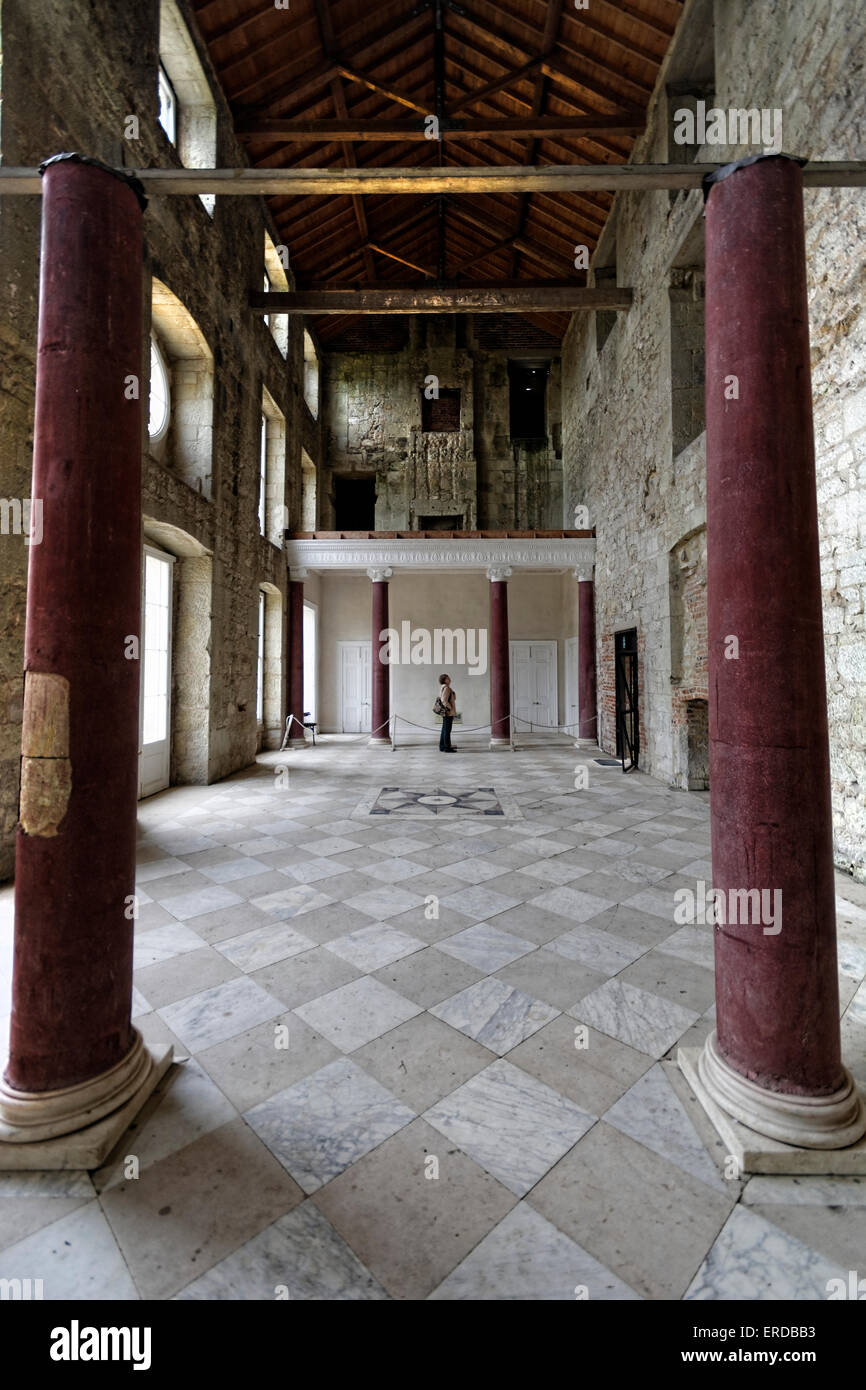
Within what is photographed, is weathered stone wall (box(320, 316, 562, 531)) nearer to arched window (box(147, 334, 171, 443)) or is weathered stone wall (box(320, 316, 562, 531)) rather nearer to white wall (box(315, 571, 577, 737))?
white wall (box(315, 571, 577, 737))

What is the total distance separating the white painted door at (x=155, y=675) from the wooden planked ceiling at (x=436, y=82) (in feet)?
21.4

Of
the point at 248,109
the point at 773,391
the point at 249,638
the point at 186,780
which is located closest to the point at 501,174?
the point at 773,391

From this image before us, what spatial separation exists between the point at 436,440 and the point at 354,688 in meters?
→ 6.65

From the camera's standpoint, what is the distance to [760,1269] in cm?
135

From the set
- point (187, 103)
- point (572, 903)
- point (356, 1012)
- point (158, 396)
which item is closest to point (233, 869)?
point (356, 1012)

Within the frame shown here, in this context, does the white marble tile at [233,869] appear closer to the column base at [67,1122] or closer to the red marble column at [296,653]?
the column base at [67,1122]

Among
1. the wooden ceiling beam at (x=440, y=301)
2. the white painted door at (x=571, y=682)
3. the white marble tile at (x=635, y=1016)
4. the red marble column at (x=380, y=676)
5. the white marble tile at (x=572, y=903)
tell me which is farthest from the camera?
the white painted door at (x=571, y=682)

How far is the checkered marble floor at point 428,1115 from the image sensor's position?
4.46 feet

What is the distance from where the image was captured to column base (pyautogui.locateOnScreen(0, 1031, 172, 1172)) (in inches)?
64.4

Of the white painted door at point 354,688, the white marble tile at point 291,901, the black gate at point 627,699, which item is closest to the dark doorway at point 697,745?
the black gate at point 627,699

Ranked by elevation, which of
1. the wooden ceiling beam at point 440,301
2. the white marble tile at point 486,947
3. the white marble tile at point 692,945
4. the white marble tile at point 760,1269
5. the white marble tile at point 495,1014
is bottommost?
the white marble tile at point 760,1269

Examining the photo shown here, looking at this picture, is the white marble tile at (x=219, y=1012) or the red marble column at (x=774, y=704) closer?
the red marble column at (x=774, y=704)

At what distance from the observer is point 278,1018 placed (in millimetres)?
2371

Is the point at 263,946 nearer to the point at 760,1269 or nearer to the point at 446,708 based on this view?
the point at 760,1269
